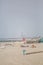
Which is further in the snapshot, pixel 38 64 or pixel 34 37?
pixel 34 37

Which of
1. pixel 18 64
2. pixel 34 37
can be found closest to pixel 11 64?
pixel 18 64

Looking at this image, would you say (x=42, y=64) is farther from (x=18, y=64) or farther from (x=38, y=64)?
(x=18, y=64)

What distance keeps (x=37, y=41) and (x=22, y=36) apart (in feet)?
1.25

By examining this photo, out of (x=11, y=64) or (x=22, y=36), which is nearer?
(x=11, y=64)

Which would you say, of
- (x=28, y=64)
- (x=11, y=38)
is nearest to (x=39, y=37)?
(x=11, y=38)

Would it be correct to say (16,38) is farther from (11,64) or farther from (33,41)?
(11,64)

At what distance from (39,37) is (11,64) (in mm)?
2344

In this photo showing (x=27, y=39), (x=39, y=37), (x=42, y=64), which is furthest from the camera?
(x=39, y=37)

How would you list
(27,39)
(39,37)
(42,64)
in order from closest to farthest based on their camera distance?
(42,64)
(27,39)
(39,37)

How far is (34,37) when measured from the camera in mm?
3418

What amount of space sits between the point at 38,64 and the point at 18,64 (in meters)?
0.16

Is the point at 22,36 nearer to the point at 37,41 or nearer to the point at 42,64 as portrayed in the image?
the point at 37,41

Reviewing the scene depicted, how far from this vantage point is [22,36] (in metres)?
3.33

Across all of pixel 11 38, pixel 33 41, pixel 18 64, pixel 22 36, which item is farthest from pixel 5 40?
pixel 18 64
